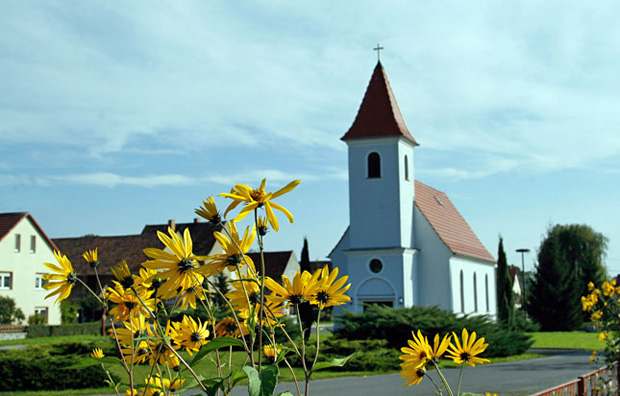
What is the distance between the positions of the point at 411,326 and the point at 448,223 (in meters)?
18.3

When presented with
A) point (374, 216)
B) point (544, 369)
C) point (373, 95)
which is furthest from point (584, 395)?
point (373, 95)

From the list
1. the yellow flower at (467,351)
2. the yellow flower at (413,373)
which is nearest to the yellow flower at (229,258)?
the yellow flower at (413,373)

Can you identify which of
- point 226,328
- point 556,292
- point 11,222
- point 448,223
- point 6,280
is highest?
point 11,222

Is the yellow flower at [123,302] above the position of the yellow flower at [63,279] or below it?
below

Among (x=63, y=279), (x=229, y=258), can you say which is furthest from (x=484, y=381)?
(x=229, y=258)

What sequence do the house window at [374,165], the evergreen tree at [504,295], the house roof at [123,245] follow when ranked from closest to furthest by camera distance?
the house window at [374,165] → the evergreen tree at [504,295] → the house roof at [123,245]

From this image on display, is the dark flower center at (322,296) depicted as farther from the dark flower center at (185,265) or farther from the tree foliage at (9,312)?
the tree foliage at (9,312)

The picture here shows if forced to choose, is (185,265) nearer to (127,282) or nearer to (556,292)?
(127,282)

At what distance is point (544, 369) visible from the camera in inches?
896

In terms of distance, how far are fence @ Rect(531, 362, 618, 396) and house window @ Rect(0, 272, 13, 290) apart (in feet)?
137

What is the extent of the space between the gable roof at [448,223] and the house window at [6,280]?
88.6 feet

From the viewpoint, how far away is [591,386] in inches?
394

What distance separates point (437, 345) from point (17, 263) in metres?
47.6

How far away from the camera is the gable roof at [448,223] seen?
1506 inches
